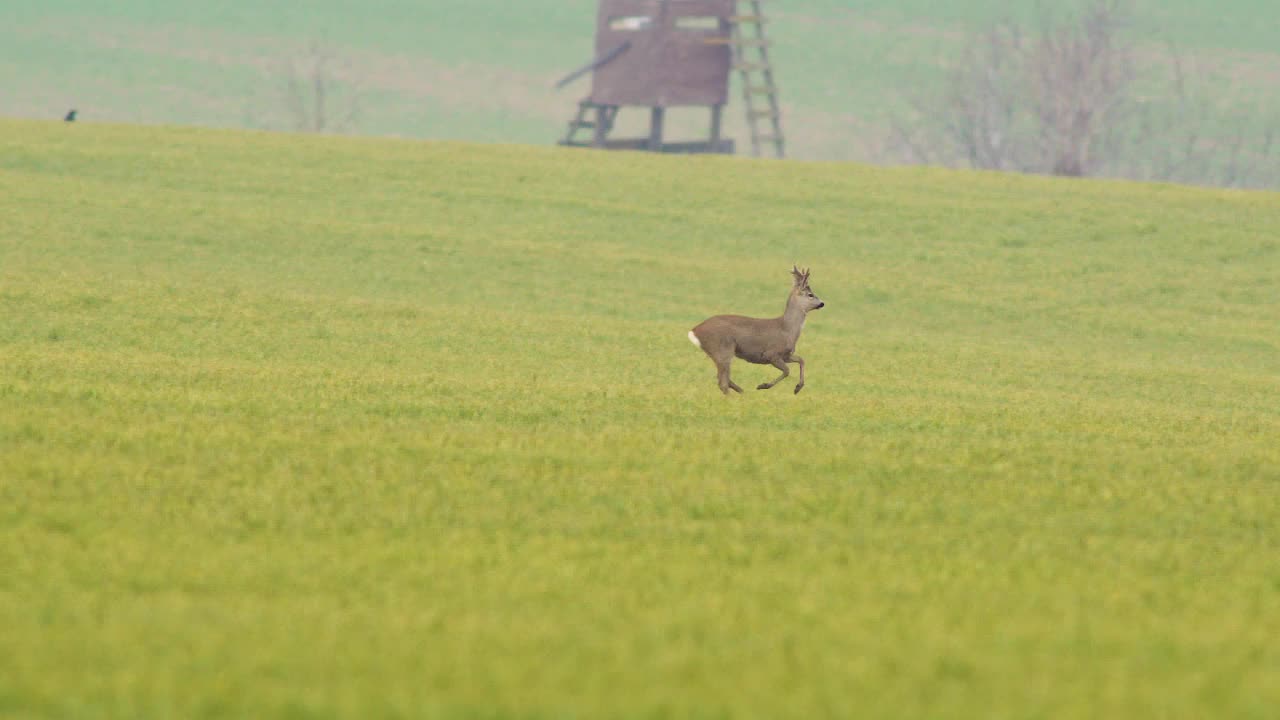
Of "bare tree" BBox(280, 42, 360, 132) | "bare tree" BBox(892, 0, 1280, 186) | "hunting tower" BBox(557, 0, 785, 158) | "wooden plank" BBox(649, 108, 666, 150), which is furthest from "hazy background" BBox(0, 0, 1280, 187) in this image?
"wooden plank" BBox(649, 108, 666, 150)

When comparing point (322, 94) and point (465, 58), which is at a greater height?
point (465, 58)

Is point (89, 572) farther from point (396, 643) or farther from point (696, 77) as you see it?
point (696, 77)

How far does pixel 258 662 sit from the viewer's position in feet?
24.9

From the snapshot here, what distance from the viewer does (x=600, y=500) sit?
12438mm

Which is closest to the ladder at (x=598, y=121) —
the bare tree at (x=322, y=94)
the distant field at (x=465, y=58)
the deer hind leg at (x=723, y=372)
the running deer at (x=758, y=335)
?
the bare tree at (x=322, y=94)

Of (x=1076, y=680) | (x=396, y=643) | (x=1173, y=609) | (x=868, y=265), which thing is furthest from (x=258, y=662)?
(x=868, y=265)

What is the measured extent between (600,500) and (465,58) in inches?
5401

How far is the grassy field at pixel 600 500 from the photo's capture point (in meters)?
7.62

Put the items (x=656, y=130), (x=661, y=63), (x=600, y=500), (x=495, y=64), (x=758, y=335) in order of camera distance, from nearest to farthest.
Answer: (x=600, y=500) → (x=758, y=335) → (x=661, y=63) → (x=656, y=130) → (x=495, y=64)

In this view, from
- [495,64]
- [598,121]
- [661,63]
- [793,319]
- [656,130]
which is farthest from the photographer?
[495,64]

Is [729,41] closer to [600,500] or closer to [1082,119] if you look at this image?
[1082,119]

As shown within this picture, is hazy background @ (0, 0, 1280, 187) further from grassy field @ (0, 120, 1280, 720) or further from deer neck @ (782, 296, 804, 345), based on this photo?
deer neck @ (782, 296, 804, 345)

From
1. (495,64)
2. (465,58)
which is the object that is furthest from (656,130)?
(465,58)

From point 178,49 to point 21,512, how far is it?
13489 centimetres
